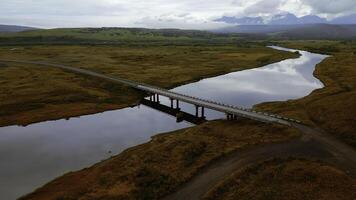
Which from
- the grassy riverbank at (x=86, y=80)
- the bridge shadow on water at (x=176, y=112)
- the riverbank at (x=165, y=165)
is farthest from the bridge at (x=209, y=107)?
the grassy riverbank at (x=86, y=80)

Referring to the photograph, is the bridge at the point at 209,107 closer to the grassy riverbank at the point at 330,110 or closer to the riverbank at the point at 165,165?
the riverbank at the point at 165,165

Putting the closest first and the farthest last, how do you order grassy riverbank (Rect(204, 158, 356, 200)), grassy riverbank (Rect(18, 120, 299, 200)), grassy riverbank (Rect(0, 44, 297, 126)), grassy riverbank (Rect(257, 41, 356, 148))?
grassy riverbank (Rect(204, 158, 356, 200)) < grassy riverbank (Rect(18, 120, 299, 200)) < grassy riverbank (Rect(257, 41, 356, 148)) < grassy riverbank (Rect(0, 44, 297, 126))

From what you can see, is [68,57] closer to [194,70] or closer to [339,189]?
[194,70]

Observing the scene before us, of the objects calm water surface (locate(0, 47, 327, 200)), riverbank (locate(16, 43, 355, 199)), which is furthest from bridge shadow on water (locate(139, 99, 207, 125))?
riverbank (locate(16, 43, 355, 199))

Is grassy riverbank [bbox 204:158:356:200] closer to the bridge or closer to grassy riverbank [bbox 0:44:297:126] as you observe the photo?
the bridge

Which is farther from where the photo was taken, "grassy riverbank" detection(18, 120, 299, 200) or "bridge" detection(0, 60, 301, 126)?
"bridge" detection(0, 60, 301, 126)

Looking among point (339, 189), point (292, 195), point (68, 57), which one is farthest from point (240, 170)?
point (68, 57)

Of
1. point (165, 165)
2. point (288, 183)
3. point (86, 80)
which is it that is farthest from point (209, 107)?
point (86, 80)
